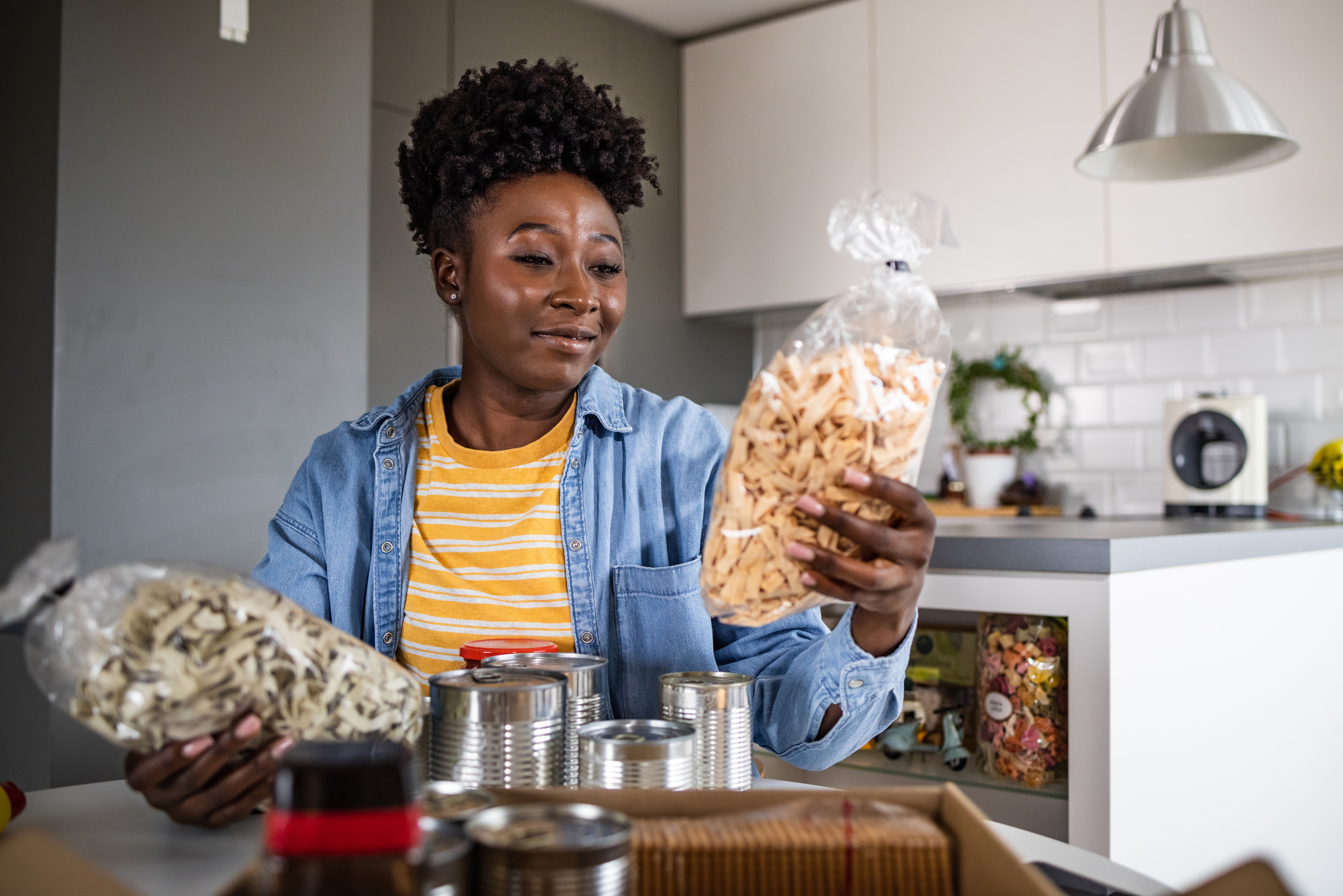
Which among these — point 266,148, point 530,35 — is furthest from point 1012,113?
point 266,148

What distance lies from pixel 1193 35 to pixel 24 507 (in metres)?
2.15

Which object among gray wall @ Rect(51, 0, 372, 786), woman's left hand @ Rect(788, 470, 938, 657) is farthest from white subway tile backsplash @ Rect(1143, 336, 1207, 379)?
woman's left hand @ Rect(788, 470, 938, 657)

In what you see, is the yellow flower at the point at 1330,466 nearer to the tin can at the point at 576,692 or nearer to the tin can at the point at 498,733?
the tin can at the point at 576,692

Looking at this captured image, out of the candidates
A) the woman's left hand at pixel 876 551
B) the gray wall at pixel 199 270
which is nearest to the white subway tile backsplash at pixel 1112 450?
the gray wall at pixel 199 270

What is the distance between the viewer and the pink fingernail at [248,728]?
0.62m

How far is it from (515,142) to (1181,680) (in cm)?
110

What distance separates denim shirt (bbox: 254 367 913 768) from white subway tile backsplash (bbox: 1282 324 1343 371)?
7.19ft

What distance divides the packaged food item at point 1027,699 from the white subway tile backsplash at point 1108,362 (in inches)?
71.5

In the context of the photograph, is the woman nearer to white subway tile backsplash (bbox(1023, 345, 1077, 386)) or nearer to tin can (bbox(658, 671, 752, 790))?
tin can (bbox(658, 671, 752, 790))

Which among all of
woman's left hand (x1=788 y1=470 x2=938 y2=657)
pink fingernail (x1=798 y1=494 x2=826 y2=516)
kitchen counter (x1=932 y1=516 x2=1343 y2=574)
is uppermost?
pink fingernail (x1=798 y1=494 x2=826 y2=516)

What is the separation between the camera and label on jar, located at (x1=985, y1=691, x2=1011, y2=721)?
138cm

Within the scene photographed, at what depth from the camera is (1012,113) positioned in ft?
9.31

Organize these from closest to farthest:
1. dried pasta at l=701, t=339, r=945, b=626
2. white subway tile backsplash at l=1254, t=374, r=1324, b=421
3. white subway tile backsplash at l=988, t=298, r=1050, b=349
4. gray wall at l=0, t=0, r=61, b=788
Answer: dried pasta at l=701, t=339, r=945, b=626, gray wall at l=0, t=0, r=61, b=788, white subway tile backsplash at l=1254, t=374, r=1324, b=421, white subway tile backsplash at l=988, t=298, r=1050, b=349

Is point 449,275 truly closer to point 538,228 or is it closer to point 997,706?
point 538,228
